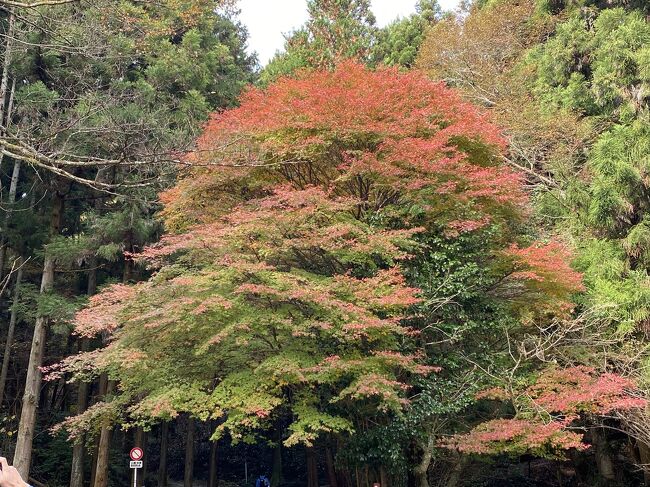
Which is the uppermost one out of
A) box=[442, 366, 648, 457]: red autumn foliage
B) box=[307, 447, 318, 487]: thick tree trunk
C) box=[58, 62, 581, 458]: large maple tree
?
box=[58, 62, 581, 458]: large maple tree

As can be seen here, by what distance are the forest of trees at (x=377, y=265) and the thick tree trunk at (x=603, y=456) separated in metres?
0.06

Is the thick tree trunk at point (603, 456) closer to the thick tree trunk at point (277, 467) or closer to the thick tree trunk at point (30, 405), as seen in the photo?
the thick tree trunk at point (277, 467)

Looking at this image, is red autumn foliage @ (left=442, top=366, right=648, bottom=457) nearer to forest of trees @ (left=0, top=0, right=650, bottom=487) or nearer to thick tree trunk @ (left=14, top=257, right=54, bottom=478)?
forest of trees @ (left=0, top=0, right=650, bottom=487)

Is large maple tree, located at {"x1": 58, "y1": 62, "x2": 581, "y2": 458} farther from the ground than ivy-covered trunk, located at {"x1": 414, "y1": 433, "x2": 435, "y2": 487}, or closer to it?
farther from the ground

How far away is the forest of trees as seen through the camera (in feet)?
24.8

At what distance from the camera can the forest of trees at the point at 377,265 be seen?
7559mm

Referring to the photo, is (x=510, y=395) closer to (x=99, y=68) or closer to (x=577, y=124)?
(x=577, y=124)

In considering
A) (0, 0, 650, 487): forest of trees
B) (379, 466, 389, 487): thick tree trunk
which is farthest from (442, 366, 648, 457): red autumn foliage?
(379, 466, 389, 487): thick tree trunk

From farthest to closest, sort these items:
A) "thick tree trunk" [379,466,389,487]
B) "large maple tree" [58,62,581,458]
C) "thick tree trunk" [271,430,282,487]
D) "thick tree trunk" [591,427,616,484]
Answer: "thick tree trunk" [271,430,282,487] < "thick tree trunk" [591,427,616,484] < "thick tree trunk" [379,466,389,487] < "large maple tree" [58,62,581,458]

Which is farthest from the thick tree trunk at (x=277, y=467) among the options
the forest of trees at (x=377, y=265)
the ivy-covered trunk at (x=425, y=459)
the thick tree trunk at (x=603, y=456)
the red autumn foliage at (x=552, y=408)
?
the red autumn foliage at (x=552, y=408)

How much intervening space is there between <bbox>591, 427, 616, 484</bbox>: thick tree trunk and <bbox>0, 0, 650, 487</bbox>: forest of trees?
6 cm

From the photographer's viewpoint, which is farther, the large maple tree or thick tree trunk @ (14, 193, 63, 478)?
thick tree trunk @ (14, 193, 63, 478)

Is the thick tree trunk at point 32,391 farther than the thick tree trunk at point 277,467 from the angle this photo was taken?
No

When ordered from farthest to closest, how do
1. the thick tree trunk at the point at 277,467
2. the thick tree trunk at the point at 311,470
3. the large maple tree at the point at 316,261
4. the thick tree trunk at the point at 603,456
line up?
1. the thick tree trunk at the point at 277,467
2. the thick tree trunk at the point at 311,470
3. the thick tree trunk at the point at 603,456
4. the large maple tree at the point at 316,261
